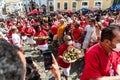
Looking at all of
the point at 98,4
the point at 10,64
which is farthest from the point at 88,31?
the point at 98,4

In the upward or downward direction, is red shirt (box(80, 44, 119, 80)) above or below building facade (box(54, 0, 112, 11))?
above

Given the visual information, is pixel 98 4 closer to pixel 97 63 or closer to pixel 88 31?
pixel 88 31

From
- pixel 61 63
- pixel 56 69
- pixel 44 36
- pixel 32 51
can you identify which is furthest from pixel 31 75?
pixel 32 51

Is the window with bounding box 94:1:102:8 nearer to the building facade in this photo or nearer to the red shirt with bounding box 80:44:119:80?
the building facade

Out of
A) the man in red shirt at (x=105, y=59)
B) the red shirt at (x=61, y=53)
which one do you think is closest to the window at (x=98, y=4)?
the red shirt at (x=61, y=53)

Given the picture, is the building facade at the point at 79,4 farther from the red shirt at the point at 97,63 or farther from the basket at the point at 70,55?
the red shirt at the point at 97,63

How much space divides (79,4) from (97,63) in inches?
2391

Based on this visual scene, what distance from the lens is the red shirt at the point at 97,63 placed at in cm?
→ 322

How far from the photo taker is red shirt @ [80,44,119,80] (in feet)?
10.5

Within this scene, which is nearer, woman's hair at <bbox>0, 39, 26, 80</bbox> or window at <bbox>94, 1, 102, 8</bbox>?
woman's hair at <bbox>0, 39, 26, 80</bbox>

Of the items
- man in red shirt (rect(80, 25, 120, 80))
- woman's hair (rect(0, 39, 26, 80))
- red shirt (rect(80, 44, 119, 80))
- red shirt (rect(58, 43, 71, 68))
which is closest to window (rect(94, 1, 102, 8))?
red shirt (rect(58, 43, 71, 68))

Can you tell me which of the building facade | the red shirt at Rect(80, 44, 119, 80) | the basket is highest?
the red shirt at Rect(80, 44, 119, 80)

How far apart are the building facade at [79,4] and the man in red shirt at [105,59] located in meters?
58.2

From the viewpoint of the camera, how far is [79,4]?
2493 inches
